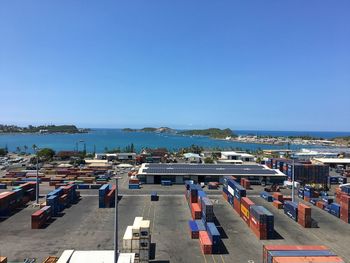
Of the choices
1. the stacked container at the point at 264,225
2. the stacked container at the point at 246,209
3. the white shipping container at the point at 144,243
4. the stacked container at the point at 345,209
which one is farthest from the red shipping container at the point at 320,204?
the white shipping container at the point at 144,243

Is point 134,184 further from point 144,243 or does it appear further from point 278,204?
point 144,243

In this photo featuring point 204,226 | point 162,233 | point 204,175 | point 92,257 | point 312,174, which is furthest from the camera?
point 312,174

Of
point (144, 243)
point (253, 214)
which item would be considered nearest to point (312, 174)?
point (253, 214)

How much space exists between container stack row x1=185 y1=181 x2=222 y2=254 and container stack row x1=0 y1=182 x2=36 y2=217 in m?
30.3

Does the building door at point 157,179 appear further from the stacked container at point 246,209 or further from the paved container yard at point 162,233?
the stacked container at point 246,209

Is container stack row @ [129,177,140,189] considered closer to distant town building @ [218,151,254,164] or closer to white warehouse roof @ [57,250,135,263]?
white warehouse roof @ [57,250,135,263]

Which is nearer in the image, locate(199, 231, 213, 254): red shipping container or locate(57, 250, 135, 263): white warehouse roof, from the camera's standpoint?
locate(57, 250, 135, 263): white warehouse roof

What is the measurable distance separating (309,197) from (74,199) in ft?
153

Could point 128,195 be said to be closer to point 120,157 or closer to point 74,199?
point 74,199

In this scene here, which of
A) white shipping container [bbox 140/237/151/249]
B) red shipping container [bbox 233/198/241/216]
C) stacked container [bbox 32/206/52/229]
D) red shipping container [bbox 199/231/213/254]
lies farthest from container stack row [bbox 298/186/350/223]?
stacked container [bbox 32/206/52/229]

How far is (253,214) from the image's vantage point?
46.4m

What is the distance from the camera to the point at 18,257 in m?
36.2

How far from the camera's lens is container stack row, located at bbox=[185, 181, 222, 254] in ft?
125

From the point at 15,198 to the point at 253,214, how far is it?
1596 inches
